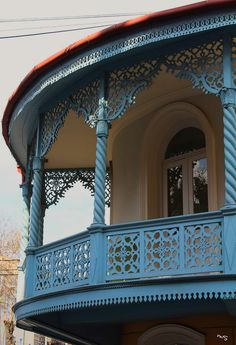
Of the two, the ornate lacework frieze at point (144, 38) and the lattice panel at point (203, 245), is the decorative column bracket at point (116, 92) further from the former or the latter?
the lattice panel at point (203, 245)

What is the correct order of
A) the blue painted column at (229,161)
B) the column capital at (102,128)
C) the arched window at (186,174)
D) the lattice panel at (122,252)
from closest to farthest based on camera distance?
the blue painted column at (229,161), the lattice panel at (122,252), the column capital at (102,128), the arched window at (186,174)

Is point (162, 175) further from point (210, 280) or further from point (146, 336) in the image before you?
point (210, 280)

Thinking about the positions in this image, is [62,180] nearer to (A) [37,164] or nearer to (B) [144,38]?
(A) [37,164]

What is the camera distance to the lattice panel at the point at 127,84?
1020 centimetres

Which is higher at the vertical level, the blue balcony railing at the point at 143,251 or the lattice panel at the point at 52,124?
the lattice panel at the point at 52,124

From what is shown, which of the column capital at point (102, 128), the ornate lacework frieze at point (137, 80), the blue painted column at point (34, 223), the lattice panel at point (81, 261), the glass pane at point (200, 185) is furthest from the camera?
the glass pane at point (200, 185)

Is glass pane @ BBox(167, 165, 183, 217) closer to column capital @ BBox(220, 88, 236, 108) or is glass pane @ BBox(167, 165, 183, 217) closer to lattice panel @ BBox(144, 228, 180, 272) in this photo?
lattice panel @ BBox(144, 228, 180, 272)

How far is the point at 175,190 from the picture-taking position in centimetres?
1291

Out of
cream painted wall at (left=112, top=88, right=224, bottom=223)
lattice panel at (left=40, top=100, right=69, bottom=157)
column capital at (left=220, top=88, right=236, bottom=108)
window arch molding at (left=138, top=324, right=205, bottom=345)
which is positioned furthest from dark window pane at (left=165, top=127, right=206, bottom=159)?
window arch molding at (left=138, top=324, right=205, bottom=345)

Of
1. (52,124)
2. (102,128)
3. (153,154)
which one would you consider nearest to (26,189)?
(52,124)

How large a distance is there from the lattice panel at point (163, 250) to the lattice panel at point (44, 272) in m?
2.15

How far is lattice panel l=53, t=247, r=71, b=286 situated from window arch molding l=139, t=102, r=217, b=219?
9.28 ft

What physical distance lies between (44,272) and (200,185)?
3.64m

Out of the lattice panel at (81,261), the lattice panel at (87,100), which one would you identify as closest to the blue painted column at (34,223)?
the lattice panel at (87,100)
